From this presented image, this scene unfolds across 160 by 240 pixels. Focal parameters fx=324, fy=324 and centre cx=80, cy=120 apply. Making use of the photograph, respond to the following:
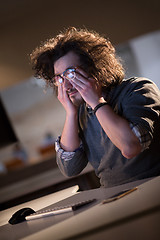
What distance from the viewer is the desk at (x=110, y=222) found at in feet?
2.53

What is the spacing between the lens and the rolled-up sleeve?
155 centimetres

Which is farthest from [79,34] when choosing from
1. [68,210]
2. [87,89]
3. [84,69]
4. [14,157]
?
[14,157]

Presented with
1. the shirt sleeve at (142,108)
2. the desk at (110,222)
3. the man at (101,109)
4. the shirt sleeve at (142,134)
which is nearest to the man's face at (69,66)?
the man at (101,109)

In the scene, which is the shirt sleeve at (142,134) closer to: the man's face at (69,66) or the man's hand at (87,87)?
the man's hand at (87,87)

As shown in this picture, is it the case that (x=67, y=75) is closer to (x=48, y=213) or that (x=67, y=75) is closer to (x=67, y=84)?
(x=67, y=84)

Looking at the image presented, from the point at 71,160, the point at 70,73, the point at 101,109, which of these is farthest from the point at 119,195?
the point at 70,73

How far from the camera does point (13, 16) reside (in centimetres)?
430

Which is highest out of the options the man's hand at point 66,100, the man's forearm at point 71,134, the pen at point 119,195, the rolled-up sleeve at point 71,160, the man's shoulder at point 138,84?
the man's hand at point 66,100

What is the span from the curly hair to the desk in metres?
0.53

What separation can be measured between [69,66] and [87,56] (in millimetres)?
106

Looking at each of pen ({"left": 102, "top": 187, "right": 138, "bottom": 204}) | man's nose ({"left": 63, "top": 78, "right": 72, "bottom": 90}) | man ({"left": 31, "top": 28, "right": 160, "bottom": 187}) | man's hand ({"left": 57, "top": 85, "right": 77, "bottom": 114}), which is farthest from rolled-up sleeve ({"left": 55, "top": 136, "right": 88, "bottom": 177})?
pen ({"left": 102, "top": 187, "right": 138, "bottom": 204})

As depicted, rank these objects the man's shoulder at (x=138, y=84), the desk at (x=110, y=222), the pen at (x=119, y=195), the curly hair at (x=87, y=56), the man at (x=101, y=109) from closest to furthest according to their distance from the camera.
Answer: the desk at (x=110, y=222) < the pen at (x=119, y=195) < the man at (x=101, y=109) < the man's shoulder at (x=138, y=84) < the curly hair at (x=87, y=56)

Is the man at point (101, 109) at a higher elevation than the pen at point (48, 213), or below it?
higher

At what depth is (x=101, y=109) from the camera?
1.29m
